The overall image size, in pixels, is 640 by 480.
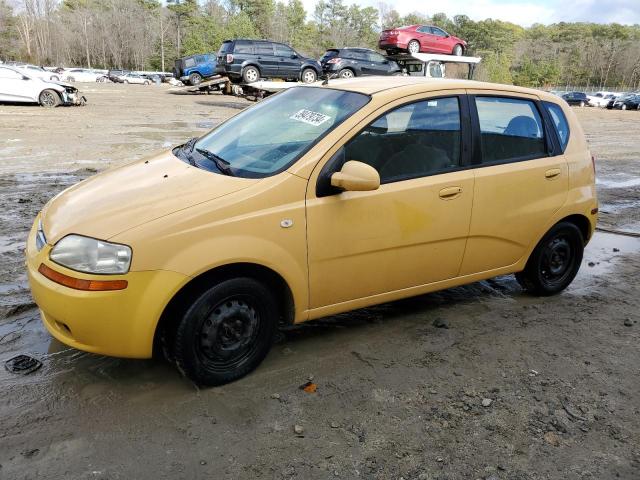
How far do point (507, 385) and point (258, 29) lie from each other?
11308 centimetres

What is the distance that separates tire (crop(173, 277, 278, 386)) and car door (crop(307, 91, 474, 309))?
1.15ft

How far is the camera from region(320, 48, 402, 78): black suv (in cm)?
2184

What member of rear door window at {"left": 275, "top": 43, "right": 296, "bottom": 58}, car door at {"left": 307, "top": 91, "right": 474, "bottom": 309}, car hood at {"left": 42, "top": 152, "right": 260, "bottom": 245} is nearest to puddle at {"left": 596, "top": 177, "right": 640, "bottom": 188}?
car door at {"left": 307, "top": 91, "right": 474, "bottom": 309}

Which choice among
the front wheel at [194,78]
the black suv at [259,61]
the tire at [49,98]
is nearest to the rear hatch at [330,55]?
the black suv at [259,61]

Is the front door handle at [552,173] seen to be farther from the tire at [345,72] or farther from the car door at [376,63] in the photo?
the car door at [376,63]

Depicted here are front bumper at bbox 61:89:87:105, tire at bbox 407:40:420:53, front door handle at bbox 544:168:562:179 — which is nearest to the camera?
front door handle at bbox 544:168:562:179

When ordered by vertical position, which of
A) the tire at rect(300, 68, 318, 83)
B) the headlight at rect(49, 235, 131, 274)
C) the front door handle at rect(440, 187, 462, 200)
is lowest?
the headlight at rect(49, 235, 131, 274)

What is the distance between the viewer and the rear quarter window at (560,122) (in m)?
4.41

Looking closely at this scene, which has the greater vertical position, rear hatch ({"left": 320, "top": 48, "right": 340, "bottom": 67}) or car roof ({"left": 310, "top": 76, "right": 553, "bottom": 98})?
rear hatch ({"left": 320, "top": 48, "right": 340, "bottom": 67})

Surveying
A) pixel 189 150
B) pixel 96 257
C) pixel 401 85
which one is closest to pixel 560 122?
pixel 401 85

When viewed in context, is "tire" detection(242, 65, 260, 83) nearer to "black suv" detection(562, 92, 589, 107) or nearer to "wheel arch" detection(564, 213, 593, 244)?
"wheel arch" detection(564, 213, 593, 244)

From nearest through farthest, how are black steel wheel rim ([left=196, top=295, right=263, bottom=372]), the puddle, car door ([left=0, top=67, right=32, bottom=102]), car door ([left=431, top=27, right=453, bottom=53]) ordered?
black steel wheel rim ([left=196, top=295, right=263, bottom=372]) < the puddle < car door ([left=0, top=67, right=32, bottom=102]) < car door ([left=431, top=27, right=453, bottom=53])

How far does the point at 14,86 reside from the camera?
17156 millimetres

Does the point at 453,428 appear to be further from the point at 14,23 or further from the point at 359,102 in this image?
the point at 14,23
